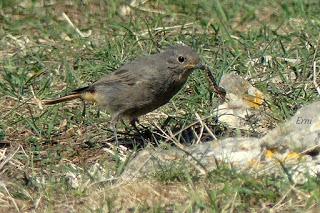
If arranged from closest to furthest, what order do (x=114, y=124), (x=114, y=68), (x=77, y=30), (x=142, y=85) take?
1. (x=142, y=85)
2. (x=114, y=124)
3. (x=114, y=68)
4. (x=77, y=30)

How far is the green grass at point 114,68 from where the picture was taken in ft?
19.2

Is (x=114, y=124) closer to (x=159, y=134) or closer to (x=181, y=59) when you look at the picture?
(x=159, y=134)

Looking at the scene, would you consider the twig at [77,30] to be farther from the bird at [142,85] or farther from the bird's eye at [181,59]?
the bird's eye at [181,59]

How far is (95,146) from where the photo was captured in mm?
7480

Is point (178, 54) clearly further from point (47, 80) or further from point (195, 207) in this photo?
point (195, 207)

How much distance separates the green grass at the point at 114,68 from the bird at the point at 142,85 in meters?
0.24

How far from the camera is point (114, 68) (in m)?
8.61

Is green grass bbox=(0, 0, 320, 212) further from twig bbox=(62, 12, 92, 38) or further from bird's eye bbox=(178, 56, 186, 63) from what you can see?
bird's eye bbox=(178, 56, 186, 63)

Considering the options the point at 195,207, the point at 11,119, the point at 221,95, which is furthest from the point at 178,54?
the point at 195,207

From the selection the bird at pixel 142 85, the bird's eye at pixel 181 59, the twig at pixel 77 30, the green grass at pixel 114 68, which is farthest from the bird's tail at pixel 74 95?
the twig at pixel 77 30

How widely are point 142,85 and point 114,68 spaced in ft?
3.77

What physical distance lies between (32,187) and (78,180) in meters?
0.29

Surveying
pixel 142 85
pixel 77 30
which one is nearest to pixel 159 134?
pixel 142 85

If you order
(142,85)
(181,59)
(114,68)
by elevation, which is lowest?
(114,68)
